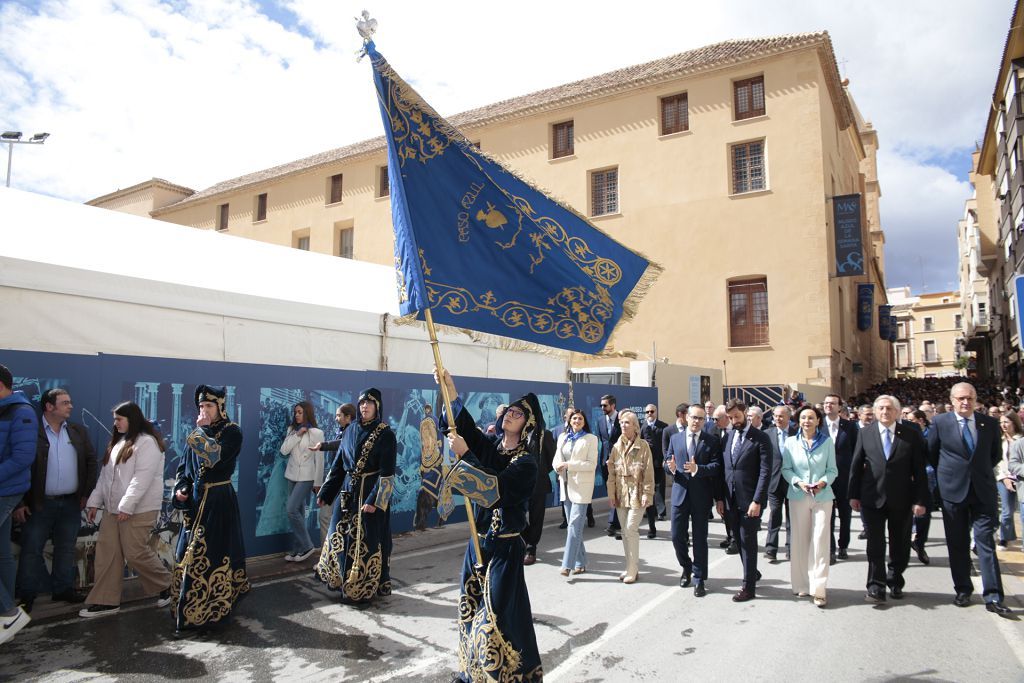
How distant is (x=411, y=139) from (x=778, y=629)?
489 centimetres

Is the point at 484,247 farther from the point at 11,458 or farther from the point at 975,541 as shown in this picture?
the point at 975,541

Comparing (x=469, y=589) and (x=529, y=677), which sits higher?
(x=469, y=589)

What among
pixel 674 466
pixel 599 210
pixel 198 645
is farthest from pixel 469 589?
pixel 599 210

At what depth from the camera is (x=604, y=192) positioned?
1008 inches

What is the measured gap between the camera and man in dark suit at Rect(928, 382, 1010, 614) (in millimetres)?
5910

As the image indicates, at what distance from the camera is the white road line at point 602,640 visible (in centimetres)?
460

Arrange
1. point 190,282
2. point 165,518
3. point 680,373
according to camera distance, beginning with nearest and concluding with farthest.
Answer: point 165,518 → point 190,282 → point 680,373

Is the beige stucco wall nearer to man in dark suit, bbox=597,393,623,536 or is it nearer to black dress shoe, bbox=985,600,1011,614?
man in dark suit, bbox=597,393,623,536

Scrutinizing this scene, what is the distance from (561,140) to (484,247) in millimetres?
22786

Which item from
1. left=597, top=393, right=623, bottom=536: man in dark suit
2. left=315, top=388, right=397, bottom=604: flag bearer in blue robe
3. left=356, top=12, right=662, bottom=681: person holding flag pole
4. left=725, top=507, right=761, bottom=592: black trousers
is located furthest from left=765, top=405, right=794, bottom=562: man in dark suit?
left=315, top=388, right=397, bottom=604: flag bearer in blue robe

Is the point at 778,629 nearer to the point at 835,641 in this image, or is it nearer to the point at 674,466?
the point at 835,641

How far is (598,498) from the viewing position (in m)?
12.5

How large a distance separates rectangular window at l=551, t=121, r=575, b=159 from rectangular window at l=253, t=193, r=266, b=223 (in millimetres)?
16333

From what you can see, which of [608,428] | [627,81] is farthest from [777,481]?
[627,81]
